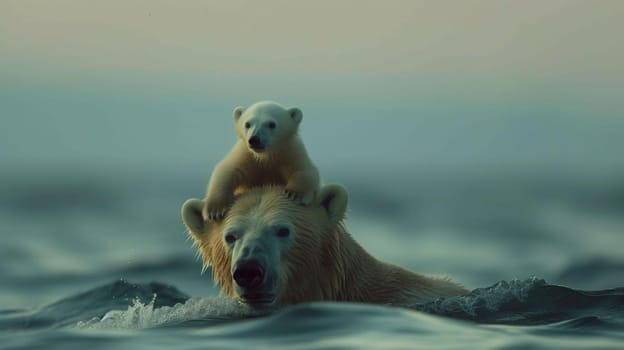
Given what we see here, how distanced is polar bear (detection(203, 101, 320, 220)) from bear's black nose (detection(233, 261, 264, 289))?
0.70 metres

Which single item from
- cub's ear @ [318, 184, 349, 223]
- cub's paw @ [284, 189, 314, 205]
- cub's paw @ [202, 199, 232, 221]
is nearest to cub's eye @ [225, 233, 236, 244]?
cub's paw @ [202, 199, 232, 221]

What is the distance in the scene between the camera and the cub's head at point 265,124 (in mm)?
8586

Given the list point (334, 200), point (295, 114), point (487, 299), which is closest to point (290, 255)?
point (334, 200)

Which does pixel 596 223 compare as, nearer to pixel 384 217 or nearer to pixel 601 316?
pixel 384 217

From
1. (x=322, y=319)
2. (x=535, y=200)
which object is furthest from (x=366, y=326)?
(x=535, y=200)

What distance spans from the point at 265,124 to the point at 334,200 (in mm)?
816

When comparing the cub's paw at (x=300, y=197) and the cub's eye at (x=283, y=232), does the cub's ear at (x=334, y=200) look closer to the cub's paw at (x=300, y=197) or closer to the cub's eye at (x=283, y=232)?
the cub's paw at (x=300, y=197)

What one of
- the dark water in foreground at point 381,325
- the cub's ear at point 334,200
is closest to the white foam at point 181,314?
the dark water in foreground at point 381,325

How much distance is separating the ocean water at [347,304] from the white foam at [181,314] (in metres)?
0.01

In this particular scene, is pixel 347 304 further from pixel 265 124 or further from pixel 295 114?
pixel 295 114

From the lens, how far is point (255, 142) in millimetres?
8516

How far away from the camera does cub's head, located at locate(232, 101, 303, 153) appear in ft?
28.2

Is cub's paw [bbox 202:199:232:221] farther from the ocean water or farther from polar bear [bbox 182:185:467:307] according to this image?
the ocean water

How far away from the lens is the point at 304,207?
27.7ft
